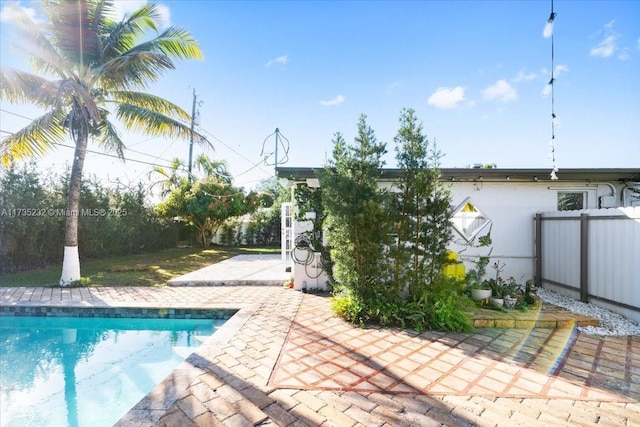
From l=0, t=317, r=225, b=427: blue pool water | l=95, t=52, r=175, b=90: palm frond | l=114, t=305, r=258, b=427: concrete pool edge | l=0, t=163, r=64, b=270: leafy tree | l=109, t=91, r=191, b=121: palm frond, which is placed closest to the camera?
l=114, t=305, r=258, b=427: concrete pool edge

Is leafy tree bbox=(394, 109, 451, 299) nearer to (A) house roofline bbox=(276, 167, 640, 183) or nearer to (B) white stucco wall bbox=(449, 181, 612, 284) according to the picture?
(A) house roofline bbox=(276, 167, 640, 183)

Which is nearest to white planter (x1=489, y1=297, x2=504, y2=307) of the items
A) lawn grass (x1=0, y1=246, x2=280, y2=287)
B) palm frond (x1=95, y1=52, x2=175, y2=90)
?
lawn grass (x1=0, y1=246, x2=280, y2=287)

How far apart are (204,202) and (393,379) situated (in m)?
16.4

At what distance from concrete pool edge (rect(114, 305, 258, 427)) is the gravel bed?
5906 millimetres

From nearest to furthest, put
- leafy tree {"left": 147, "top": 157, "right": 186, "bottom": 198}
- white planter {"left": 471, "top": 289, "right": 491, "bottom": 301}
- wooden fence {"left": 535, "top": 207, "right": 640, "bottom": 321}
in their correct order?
wooden fence {"left": 535, "top": 207, "right": 640, "bottom": 321} < white planter {"left": 471, "top": 289, "right": 491, "bottom": 301} < leafy tree {"left": 147, "top": 157, "right": 186, "bottom": 198}

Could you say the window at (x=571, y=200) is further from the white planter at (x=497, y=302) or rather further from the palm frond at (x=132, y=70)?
the palm frond at (x=132, y=70)

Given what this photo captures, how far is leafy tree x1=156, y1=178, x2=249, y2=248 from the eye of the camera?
1770cm

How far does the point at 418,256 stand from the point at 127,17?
35.1 ft

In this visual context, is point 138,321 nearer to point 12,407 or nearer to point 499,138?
point 12,407

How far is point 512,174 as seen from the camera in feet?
24.3

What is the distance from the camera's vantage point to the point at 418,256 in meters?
5.52

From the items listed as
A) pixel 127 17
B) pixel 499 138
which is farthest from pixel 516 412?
pixel 127 17

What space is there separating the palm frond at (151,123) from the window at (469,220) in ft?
27.9

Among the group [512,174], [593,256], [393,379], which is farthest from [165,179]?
[593,256]
